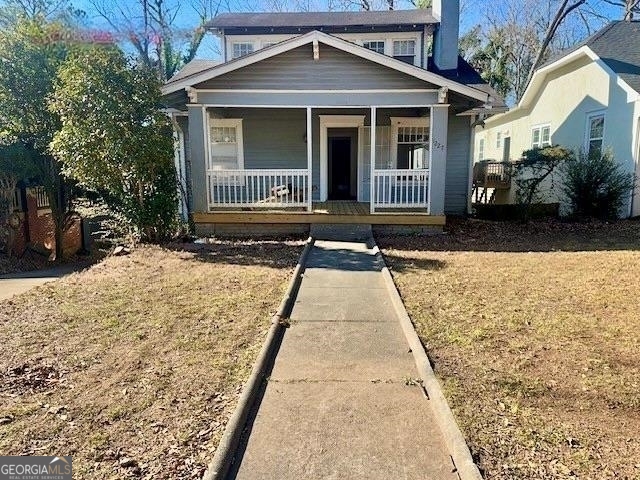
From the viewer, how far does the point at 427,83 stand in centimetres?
985

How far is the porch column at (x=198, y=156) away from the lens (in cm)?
1011

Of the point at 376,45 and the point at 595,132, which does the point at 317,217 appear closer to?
the point at 376,45

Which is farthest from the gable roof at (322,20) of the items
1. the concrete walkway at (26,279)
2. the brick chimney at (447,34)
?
the concrete walkway at (26,279)

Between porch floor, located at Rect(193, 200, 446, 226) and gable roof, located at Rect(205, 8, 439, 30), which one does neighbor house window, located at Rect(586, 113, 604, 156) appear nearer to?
gable roof, located at Rect(205, 8, 439, 30)

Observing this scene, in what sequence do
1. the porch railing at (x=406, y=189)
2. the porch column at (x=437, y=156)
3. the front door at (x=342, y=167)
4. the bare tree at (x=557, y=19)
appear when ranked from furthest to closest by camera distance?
the bare tree at (x=557, y=19) → the front door at (x=342, y=167) → the porch railing at (x=406, y=189) → the porch column at (x=437, y=156)

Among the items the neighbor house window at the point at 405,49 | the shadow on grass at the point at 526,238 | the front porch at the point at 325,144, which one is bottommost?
the shadow on grass at the point at 526,238

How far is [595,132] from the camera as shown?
13.6m

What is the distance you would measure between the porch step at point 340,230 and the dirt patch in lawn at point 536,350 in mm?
1693

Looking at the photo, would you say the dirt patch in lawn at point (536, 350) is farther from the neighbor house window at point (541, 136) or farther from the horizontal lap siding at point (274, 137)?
the neighbor house window at point (541, 136)

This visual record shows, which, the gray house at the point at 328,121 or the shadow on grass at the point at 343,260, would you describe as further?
the gray house at the point at 328,121

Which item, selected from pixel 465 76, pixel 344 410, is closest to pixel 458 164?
pixel 465 76

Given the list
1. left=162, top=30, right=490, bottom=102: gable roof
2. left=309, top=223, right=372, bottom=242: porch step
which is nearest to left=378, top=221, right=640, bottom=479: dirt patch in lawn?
left=309, top=223, right=372, bottom=242: porch step

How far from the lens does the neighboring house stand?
1196 centimetres

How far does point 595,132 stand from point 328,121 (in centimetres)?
836
